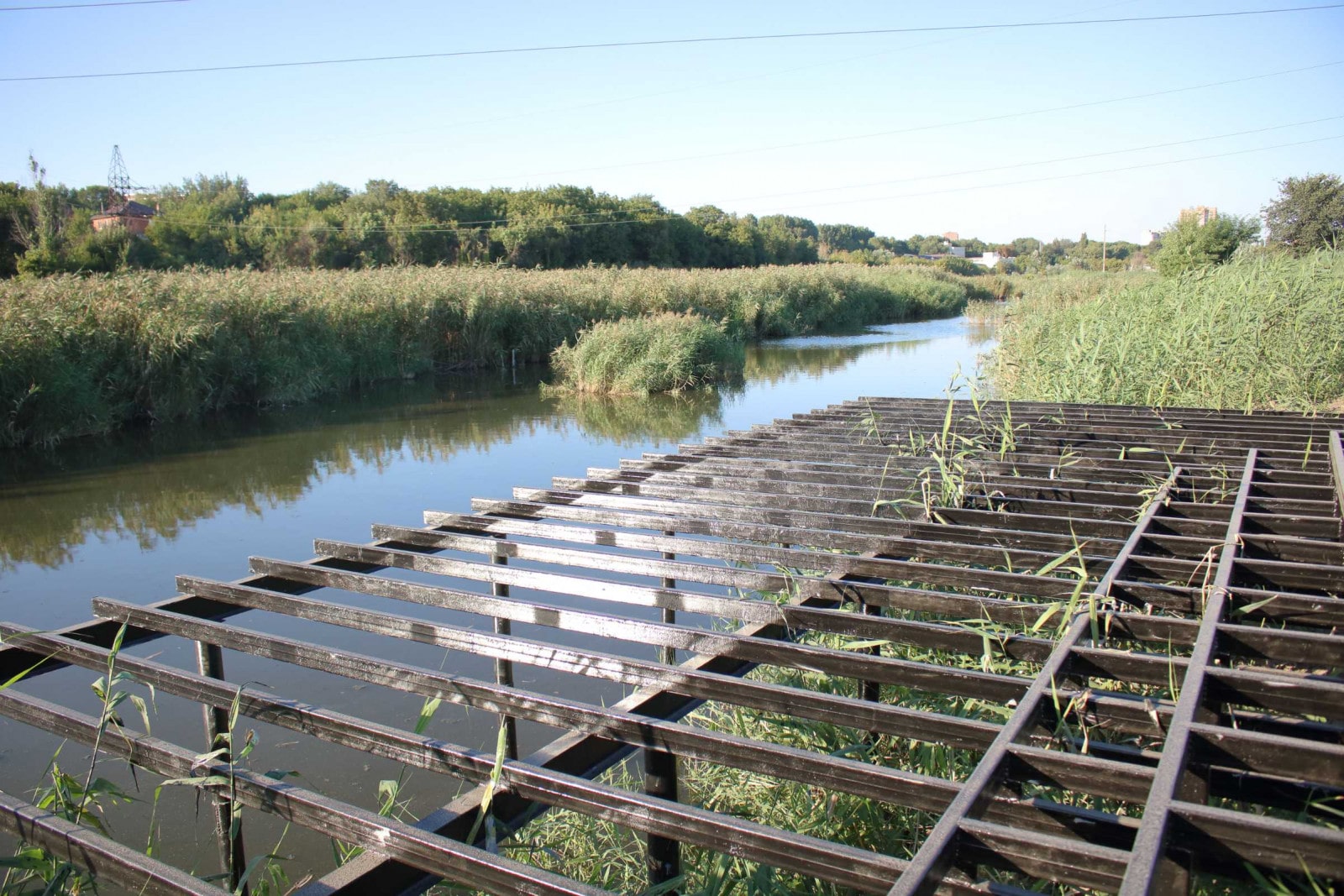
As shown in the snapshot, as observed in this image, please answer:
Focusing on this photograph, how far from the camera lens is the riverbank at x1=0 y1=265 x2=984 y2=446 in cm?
1139

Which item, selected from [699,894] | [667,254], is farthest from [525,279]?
[667,254]

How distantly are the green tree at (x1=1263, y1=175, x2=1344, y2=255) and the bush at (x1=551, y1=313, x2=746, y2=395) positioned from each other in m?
16.2

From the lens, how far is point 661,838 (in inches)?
75.8

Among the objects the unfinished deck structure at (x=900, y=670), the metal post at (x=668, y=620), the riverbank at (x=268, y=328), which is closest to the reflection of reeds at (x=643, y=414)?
the riverbank at (x=268, y=328)

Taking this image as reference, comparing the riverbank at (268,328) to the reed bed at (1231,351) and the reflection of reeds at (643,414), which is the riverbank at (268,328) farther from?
the reed bed at (1231,351)

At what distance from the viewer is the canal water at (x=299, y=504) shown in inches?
163

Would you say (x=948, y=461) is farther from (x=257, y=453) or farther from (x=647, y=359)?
(x=647, y=359)

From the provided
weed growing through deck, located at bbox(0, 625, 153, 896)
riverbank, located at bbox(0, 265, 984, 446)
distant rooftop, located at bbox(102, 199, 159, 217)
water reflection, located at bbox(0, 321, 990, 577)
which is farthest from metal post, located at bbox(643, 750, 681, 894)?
distant rooftop, located at bbox(102, 199, 159, 217)

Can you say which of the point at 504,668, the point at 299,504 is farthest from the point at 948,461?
the point at 299,504

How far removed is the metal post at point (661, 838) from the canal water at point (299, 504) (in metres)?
1.28

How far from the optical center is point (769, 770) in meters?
1.68

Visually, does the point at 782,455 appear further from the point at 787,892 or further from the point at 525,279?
the point at 525,279

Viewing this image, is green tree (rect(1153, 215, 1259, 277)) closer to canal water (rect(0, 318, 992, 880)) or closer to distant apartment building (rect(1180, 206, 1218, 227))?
distant apartment building (rect(1180, 206, 1218, 227))

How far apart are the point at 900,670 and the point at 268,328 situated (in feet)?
48.1
